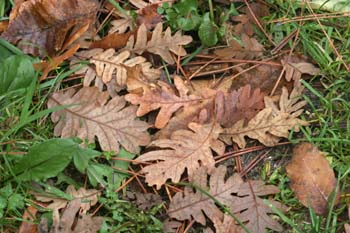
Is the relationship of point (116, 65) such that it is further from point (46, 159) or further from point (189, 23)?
point (46, 159)

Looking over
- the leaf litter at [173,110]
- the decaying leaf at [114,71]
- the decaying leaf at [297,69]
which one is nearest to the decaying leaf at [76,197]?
the leaf litter at [173,110]

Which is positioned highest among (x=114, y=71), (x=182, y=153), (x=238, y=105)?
(x=114, y=71)

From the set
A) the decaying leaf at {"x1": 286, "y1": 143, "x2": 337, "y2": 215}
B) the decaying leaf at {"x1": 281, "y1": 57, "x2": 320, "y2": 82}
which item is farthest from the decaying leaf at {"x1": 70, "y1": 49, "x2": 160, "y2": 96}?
the decaying leaf at {"x1": 286, "y1": 143, "x2": 337, "y2": 215}

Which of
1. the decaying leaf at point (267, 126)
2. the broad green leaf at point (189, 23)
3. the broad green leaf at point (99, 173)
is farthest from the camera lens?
the broad green leaf at point (189, 23)

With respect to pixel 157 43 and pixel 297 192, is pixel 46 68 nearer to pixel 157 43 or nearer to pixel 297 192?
pixel 157 43

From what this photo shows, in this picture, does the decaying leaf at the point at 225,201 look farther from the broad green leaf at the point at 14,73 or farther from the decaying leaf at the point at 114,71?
the broad green leaf at the point at 14,73

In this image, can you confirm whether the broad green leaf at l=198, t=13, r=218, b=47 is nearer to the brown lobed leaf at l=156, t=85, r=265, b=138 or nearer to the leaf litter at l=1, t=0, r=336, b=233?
the leaf litter at l=1, t=0, r=336, b=233

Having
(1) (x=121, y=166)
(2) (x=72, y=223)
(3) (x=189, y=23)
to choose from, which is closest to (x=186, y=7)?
(3) (x=189, y=23)
